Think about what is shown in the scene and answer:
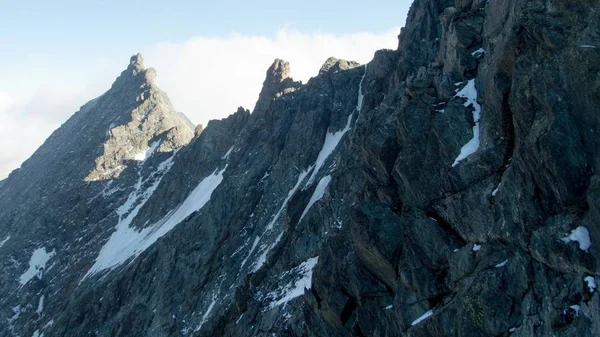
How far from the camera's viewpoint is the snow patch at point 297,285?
45.9 m

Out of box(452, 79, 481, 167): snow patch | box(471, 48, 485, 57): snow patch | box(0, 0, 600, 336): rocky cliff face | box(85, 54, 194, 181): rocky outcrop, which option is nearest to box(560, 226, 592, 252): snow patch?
box(0, 0, 600, 336): rocky cliff face

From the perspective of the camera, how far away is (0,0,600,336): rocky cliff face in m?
22.5

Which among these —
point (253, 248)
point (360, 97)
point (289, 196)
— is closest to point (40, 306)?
point (253, 248)

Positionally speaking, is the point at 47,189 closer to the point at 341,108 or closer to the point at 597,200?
the point at 341,108

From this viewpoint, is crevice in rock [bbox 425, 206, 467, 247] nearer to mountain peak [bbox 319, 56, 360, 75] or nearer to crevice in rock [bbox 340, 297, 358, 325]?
crevice in rock [bbox 340, 297, 358, 325]

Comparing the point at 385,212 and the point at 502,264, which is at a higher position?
the point at 385,212

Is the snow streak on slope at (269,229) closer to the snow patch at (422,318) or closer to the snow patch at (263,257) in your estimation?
the snow patch at (263,257)

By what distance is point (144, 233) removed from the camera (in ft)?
316

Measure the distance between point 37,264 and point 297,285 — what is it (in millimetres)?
80902

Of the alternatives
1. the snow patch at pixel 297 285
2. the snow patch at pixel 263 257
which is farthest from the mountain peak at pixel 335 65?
the snow patch at pixel 297 285

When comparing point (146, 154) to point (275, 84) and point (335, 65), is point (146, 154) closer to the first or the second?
point (275, 84)

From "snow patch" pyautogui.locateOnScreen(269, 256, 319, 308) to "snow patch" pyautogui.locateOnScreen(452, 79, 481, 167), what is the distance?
68.8ft

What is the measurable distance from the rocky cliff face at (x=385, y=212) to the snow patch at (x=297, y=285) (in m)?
0.21

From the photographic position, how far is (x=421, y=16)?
57125mm
